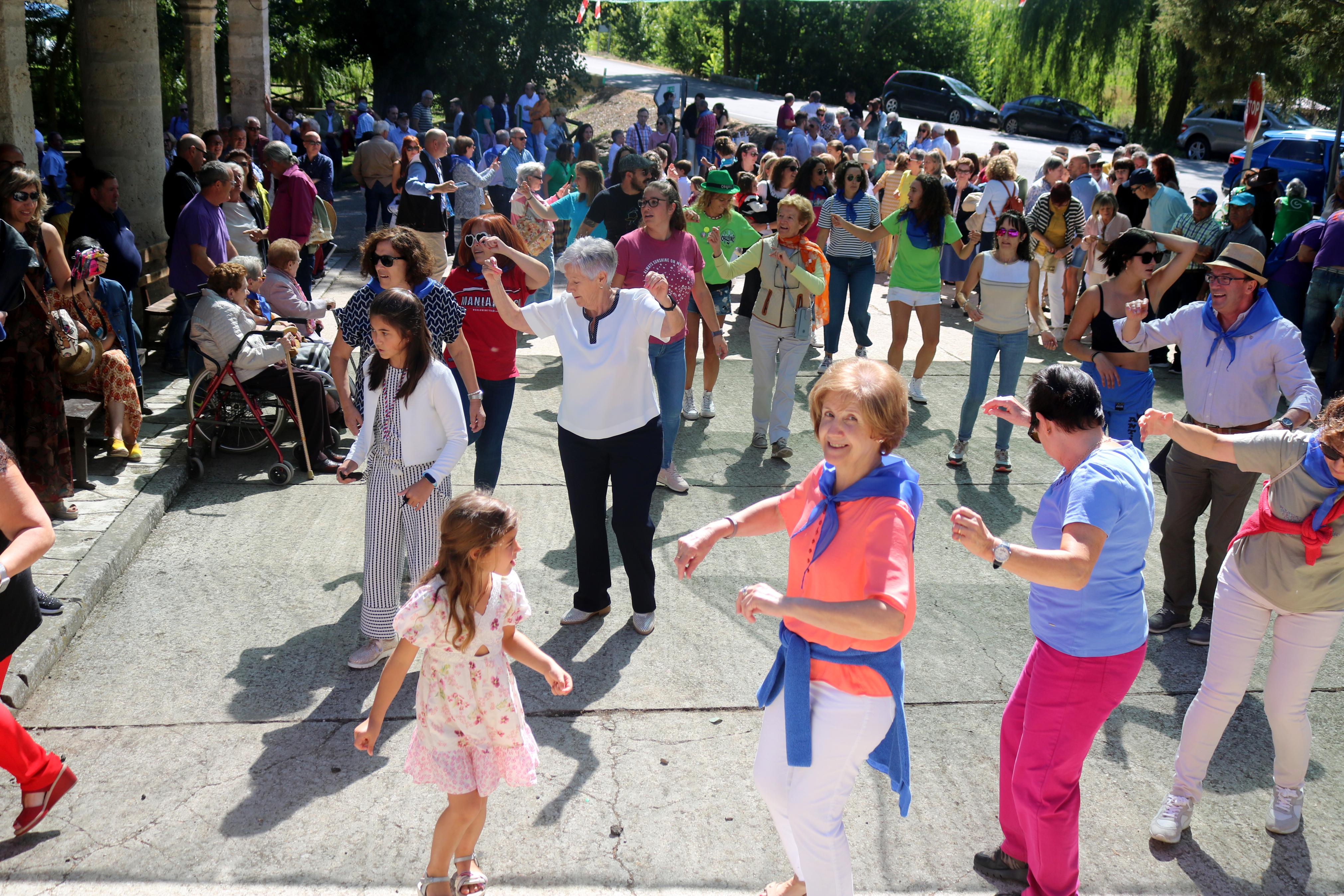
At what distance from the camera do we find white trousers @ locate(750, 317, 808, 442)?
732 cm

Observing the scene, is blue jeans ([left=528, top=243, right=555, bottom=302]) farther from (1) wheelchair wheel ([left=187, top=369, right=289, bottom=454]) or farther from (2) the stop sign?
(2) the stop sign

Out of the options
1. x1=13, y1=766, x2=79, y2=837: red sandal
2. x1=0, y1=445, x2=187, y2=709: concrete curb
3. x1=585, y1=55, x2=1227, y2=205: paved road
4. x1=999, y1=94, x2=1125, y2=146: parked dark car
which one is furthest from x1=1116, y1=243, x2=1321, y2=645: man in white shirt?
x1=999, y1=94, x2=1125, y2=146: parked dark car

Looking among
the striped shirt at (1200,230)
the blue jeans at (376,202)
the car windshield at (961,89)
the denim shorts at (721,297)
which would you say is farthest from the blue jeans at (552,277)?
the car windshield at (961,89)

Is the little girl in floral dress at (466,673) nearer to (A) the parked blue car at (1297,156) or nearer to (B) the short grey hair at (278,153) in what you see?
(B) the short grey hair at (278,153)

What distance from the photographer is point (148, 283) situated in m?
9.79

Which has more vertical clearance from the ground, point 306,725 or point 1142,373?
point 1142,373

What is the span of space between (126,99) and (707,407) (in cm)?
670

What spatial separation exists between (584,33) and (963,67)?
2182 centimetres

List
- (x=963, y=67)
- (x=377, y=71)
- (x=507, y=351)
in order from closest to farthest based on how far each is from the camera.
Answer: (x=507, y=351), (x=377, y=71), (x=963, y=67)

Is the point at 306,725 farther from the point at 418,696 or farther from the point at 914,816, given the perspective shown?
the point at 914,816

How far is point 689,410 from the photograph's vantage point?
8.52 metres

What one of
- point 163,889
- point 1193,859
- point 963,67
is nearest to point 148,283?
point 163,889

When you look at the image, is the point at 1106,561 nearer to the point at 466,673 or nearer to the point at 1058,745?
the point at 1058,745

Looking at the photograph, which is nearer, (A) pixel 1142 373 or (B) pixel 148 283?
(A) pixel 1142 373
